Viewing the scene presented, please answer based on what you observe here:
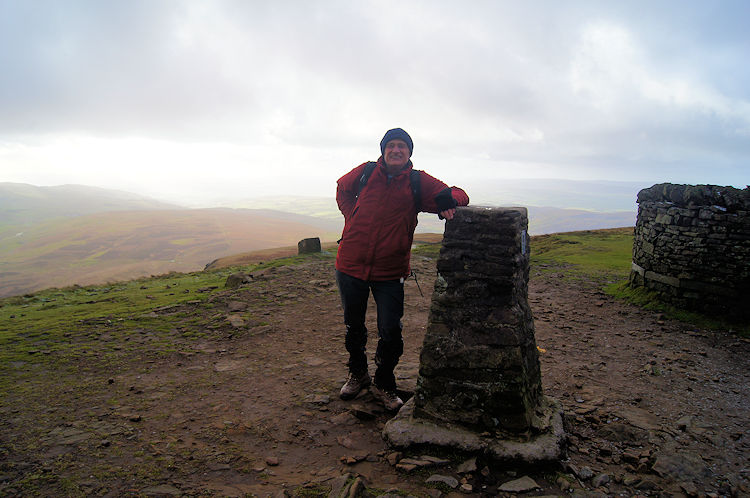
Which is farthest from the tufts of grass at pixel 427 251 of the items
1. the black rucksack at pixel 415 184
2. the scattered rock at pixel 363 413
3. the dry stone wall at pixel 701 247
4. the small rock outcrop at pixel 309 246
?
the black rucksack at pixel 415 184

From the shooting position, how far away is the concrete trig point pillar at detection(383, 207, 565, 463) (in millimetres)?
4594

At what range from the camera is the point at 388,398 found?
18.3ft

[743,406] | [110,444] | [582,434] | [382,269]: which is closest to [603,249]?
[743,406]

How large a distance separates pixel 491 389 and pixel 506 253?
1524 mm

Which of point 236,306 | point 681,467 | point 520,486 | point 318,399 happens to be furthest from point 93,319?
point 681,467

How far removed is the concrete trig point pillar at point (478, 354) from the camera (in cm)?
459

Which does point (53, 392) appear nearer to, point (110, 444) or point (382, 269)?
point (110, 444)

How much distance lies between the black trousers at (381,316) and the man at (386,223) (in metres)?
0.01

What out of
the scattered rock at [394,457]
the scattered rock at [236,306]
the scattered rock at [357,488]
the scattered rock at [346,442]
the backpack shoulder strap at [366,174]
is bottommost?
the scattered rock at [346,442]

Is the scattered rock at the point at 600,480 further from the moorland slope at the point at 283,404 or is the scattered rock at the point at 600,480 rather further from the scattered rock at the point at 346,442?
the scattered rock at the point at 346,442

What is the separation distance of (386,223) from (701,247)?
9567 millimetres

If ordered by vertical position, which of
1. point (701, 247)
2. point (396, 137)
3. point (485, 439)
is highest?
point (396, 137)

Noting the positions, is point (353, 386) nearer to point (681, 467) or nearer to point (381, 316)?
point (381, 316)

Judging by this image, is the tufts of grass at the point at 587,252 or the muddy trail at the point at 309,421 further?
the tufts of grass at the point at 587,252
